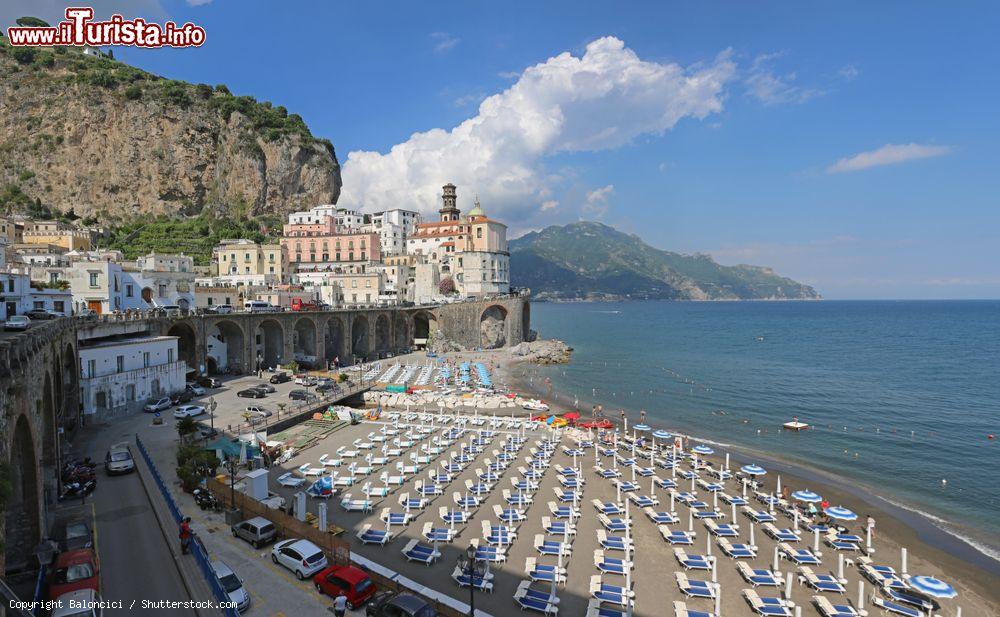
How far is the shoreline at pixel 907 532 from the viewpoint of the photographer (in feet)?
63.8

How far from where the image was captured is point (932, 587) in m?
16.7

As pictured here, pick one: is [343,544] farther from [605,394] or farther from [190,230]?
[190,230]

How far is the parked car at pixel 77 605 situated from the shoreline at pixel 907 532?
86.2ft

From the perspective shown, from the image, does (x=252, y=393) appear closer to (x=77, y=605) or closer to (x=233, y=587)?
(x=233, y=587)

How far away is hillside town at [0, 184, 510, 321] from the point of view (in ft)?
127

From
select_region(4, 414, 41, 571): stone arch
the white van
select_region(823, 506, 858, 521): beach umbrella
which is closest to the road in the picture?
select_region(4, 414, 41, 571): stone arch

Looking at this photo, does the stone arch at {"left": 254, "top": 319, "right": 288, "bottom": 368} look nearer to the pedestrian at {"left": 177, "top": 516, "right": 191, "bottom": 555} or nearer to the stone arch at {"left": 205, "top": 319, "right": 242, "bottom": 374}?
the stone arch at {"left": 205, "top": 319, "right": 242, "bottom": 374}

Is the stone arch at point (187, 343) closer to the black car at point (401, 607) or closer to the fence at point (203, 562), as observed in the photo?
the fence at point (203, 562)

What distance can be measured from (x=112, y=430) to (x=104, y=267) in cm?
1802

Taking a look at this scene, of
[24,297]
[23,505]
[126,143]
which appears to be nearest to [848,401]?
[23,505]

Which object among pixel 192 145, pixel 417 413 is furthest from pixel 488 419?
pixel 192 145

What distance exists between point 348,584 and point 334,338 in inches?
2133

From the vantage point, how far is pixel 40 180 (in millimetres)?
94625

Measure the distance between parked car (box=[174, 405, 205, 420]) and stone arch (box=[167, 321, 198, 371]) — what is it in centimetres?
1185
